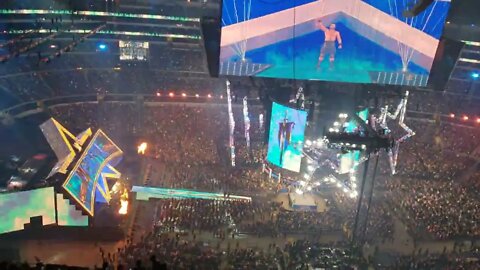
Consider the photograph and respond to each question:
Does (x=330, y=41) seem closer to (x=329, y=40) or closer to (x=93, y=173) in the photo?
(x=329, y=40)

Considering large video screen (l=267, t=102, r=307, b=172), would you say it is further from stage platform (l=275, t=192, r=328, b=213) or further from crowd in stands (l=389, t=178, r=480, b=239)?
crowd in stands (l=389, t=178, r=480, b=239)

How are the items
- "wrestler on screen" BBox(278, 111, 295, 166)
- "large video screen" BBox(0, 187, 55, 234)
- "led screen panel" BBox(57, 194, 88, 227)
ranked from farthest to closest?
"wrestler on screen" BBox(278, 111, 295, 166), "led screen panel" BBox(57, 194, 88, 227), "large video screen" BBox(0, 187, 55, 234)

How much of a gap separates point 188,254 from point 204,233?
2170 millimetres

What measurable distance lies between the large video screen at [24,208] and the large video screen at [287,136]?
383 inches

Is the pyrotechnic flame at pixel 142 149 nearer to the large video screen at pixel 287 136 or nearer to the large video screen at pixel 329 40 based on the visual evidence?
the large video screen at pixel 287 136

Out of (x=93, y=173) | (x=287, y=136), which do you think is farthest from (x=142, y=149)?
(x=287, y=136)

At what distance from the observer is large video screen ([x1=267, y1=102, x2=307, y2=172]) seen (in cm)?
1962

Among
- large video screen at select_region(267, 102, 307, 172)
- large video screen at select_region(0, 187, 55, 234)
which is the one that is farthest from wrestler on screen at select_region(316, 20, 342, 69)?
large video screen at select_region(0, 187, 55, 234)

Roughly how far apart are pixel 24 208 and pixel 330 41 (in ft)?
41.0

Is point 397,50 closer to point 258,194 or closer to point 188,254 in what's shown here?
point 258,194

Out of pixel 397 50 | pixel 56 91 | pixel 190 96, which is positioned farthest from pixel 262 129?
pixel 56 91

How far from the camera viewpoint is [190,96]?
2808cm

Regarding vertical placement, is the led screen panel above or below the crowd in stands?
above

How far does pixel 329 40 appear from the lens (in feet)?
59.5
